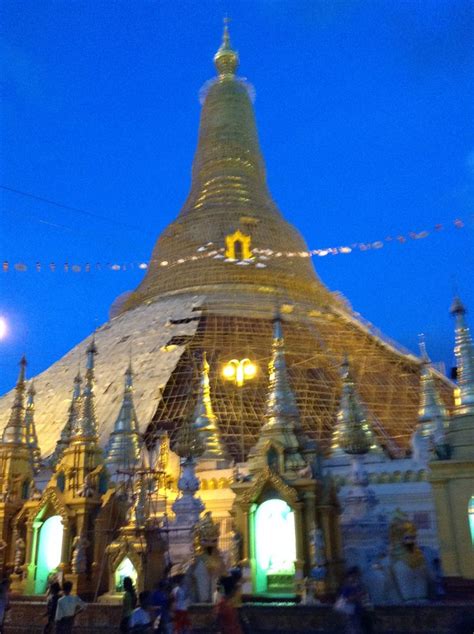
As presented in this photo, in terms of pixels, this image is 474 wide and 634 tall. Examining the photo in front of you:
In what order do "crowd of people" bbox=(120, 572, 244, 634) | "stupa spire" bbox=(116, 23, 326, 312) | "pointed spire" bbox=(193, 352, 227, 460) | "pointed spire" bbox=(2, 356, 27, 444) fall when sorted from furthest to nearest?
1. "stupa spire" bbox=(116, 23, 326, 312)
2. "pointed spire" bbox=(193, 352, 227, 460)
3. "pointed spire" bbox=(2, 356, 27, 444)
4. "crowd of people" bbox=(120, 572, 244, 634)

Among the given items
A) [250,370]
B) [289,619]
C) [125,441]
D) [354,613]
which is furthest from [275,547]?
[250,370]

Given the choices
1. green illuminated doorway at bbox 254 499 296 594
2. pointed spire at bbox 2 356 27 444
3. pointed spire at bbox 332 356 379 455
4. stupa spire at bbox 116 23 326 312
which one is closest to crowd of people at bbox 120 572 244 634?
green illuminated doorway at bbox 254 499 296 594

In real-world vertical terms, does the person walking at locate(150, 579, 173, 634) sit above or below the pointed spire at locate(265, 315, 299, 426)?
below

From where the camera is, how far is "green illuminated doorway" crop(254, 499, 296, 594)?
1370cm

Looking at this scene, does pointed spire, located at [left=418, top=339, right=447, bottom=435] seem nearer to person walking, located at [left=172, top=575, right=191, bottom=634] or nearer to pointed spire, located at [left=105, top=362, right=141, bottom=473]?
pointed spire, located at [left=105, top=362, right=141, bottom=473]

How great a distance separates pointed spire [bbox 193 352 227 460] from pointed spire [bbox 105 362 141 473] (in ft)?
7.08

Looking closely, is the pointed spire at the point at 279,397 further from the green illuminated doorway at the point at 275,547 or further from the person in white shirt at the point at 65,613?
the person in white shirt at the point at 65,613

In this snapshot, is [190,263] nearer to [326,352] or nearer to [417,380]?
[326,352]

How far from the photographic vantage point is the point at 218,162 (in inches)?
1554

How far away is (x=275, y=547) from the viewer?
14.2 metres

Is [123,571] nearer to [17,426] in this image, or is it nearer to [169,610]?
[169,610]

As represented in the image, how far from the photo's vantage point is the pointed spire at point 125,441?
820 inches

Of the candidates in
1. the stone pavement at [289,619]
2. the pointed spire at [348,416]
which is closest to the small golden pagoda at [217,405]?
the pointed spire at [348,416]

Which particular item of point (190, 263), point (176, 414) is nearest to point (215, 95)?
point (190, 263)
